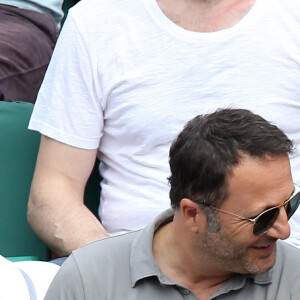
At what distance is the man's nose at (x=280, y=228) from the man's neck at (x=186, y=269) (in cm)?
16

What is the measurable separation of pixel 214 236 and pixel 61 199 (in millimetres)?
665

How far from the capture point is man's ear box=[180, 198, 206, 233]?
1.74m

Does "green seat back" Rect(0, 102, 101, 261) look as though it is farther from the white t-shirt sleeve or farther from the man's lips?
the man's lips

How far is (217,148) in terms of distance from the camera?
1.70 meters

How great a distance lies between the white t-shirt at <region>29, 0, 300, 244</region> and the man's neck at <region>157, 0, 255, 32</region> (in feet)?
0.06

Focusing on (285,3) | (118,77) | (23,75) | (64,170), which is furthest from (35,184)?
(285,3)

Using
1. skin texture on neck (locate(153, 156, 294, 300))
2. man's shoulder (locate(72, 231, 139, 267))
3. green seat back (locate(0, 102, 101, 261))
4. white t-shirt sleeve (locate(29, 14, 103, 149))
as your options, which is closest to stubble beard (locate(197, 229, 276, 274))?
skin texture on neck (locate(153, 156, 294, 300))

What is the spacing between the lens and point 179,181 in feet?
5.80

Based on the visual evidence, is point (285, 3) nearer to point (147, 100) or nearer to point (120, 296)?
point (147, 100)

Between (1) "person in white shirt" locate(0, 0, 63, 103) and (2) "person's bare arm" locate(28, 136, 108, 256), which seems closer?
(2) "person's bare arm" locate(28, 136, 108, 256)

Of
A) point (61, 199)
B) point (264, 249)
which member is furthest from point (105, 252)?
point (61, 199)

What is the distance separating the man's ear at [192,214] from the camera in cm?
174

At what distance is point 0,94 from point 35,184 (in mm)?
478

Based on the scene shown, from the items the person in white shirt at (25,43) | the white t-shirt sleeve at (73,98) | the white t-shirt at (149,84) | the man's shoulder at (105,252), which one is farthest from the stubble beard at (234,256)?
the person in white shirt at (25,43)
